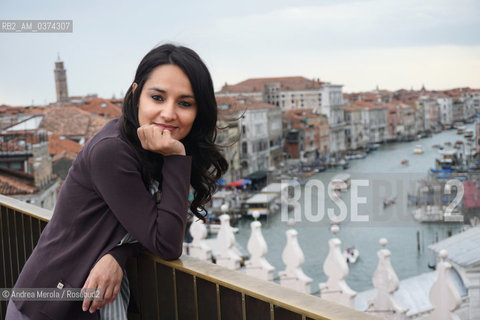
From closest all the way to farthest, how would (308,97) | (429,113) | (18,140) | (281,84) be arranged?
1. (18,140)
2. (308,97)
3. (281,84)
4. (429,113)

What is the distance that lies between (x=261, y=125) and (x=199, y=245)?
25.9 metres

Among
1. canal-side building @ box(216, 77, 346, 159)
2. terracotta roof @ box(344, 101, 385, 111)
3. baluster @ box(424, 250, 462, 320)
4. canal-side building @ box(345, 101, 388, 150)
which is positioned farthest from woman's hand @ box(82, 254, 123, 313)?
terracotta roof @ box(344, 101, 385, 111)

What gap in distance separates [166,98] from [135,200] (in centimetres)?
17

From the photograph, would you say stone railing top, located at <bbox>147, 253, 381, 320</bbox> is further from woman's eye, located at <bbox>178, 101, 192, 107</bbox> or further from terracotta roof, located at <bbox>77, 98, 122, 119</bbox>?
terracotta roof, located at <bbox>77, 98, 122, 119</bbox>

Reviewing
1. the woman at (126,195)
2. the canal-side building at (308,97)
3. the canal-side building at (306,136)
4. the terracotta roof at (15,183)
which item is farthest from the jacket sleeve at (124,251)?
the canal-side building at (308,97)

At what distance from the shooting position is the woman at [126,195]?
0.83m

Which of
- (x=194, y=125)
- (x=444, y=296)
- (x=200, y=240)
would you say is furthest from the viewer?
(x=200, y=240)

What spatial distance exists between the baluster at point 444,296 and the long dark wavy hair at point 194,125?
1.35 meters

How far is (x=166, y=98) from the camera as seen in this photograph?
0.90 meters

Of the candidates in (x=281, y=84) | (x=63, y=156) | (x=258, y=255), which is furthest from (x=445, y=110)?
(x=258, y=255)

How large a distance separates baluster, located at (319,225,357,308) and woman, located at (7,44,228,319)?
180cm

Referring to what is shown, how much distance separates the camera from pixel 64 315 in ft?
2.74

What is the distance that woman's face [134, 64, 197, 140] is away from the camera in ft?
2.93

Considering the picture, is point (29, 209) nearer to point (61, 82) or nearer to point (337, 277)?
point (337, 277)
